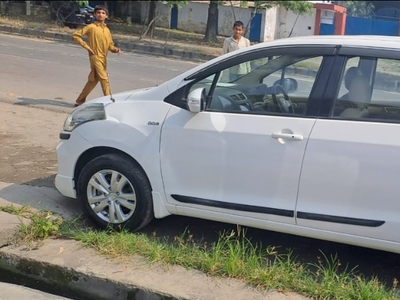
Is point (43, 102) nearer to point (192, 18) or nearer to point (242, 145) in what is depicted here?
point (242, 145)

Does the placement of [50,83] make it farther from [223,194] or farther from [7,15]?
[7,15]

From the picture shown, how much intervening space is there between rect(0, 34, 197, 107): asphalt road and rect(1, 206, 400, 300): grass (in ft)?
18.7

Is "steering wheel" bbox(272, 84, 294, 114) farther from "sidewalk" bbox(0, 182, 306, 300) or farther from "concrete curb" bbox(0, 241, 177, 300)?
"concrete curb" bbox(0, 241, 177, 300)

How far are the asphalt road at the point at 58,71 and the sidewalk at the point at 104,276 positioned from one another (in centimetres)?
594

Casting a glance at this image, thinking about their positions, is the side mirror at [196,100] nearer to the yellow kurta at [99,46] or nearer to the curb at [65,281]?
the curb at [65,281]

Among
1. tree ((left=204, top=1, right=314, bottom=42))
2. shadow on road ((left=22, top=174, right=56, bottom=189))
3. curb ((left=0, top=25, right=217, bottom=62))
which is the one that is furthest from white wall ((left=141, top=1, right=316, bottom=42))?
shadow on road ((left=22, top=174, right=56, bottom=189))

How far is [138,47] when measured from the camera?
71.3 feet

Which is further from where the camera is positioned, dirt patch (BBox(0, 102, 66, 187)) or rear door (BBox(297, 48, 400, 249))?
dirt patch (BBox(0, 102, 66, 187))

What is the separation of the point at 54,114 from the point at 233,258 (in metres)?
5.83

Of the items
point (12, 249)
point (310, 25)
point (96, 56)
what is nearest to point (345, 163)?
point (12, 249)

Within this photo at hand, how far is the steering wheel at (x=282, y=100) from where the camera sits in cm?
414

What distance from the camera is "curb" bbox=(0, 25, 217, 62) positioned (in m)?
20.6

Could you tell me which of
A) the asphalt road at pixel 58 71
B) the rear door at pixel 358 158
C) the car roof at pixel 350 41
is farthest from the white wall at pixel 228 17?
the rear door at pixel 358 158

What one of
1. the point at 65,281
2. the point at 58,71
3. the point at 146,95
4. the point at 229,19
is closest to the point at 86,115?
the point at 146,95
